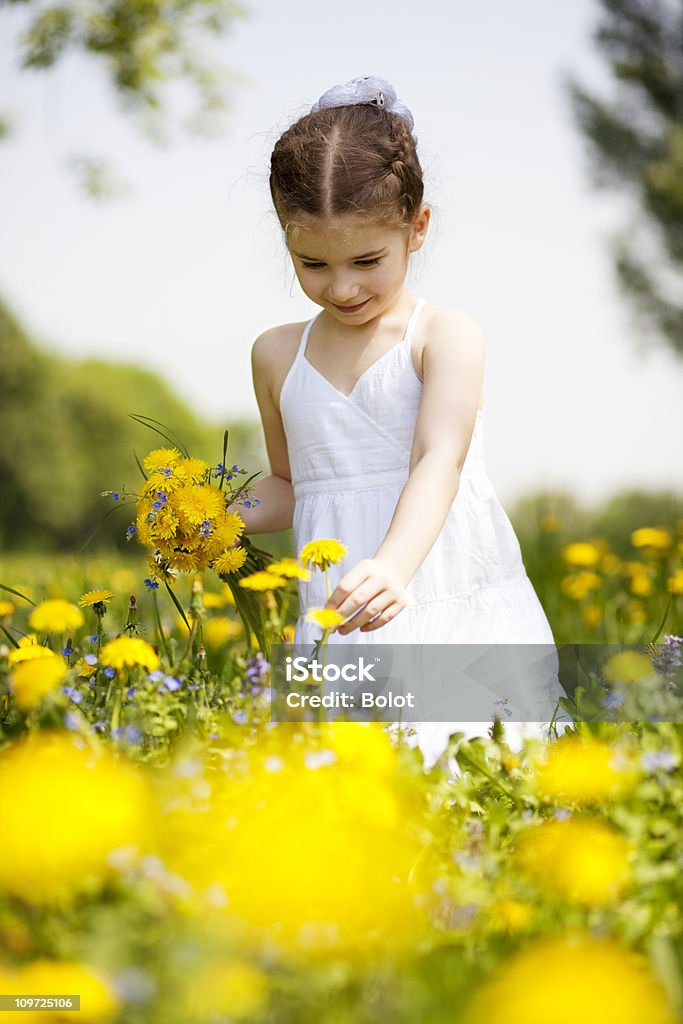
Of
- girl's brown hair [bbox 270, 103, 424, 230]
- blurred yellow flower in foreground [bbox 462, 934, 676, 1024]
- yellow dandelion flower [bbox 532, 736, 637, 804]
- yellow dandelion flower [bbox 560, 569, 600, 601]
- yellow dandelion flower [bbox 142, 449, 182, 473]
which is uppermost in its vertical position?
girl's brown hair [bbox 270, 103, 424, 230]

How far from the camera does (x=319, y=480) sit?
2318 millimetres

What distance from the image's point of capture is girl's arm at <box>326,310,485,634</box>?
1670mm

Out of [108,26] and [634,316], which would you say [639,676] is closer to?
[108,26]

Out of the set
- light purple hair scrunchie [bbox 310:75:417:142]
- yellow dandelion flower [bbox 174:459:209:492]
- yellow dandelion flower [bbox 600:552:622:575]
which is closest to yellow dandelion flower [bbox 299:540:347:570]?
yellow dandelion flower [bbox 174:459:209:492]

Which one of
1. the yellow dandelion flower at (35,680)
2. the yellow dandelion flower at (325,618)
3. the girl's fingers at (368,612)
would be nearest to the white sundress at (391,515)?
the girl's fingers at (368,612)

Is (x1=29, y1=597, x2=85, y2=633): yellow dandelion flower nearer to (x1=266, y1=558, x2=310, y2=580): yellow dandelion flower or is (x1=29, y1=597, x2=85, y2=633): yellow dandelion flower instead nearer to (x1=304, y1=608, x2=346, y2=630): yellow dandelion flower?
(x1=266, y1=558, x2=310, y2=580): yellow dandelion flower

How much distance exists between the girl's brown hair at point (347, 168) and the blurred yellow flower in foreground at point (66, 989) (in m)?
1.46

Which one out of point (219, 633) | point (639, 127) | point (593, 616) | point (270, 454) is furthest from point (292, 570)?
point (639, 127)

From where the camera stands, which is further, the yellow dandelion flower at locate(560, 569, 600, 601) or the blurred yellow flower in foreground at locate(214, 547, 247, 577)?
the yellow dandelion flower at locate(560, 569, 600, 601)

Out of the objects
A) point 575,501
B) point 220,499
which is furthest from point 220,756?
point 575,501

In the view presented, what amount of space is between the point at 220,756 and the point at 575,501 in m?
3.93

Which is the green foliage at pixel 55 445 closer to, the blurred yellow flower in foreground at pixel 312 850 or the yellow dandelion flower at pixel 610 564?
the yellow dandelion flower at pixel 610 564

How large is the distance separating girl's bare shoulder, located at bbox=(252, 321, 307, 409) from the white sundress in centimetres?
6

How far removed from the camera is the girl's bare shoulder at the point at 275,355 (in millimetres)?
2422
